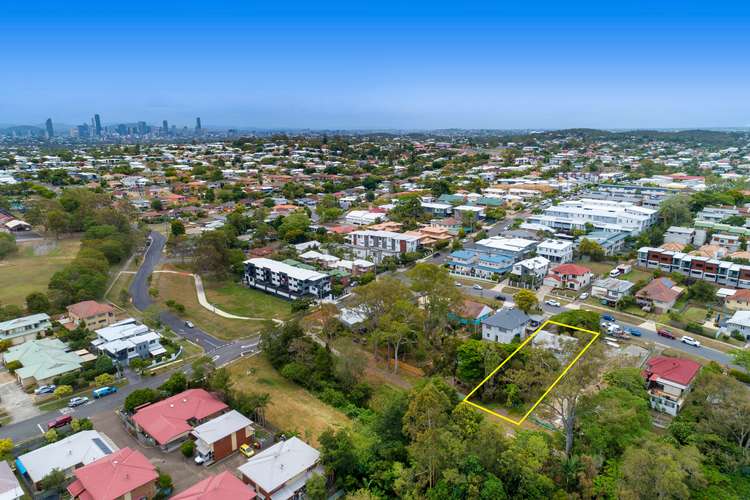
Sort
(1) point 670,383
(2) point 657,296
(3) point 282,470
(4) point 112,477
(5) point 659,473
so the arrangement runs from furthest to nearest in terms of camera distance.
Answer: (2) point 657,296 < (1) point 670,383 < (3) point 282,470 < (4) point 112,477 < (5) point 659,473

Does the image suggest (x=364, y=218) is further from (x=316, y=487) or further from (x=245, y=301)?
(x=316, y=487)

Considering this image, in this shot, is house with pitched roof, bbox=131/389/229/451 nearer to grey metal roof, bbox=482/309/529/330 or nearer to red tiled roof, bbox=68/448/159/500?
red tiled roof, bbox=68/448/159/500

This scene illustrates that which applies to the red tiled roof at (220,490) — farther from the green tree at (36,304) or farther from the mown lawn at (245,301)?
the green tree at (36,304)

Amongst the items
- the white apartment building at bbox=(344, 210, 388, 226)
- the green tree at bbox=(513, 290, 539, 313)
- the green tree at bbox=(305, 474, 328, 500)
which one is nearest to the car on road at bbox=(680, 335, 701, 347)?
the green tree at bbox=(513, 290, 539, 313)

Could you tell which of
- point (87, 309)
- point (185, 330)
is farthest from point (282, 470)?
point (87, 309)

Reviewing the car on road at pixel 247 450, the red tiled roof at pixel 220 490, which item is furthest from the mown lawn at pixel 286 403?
the red tiled roof at pixel 220 490
